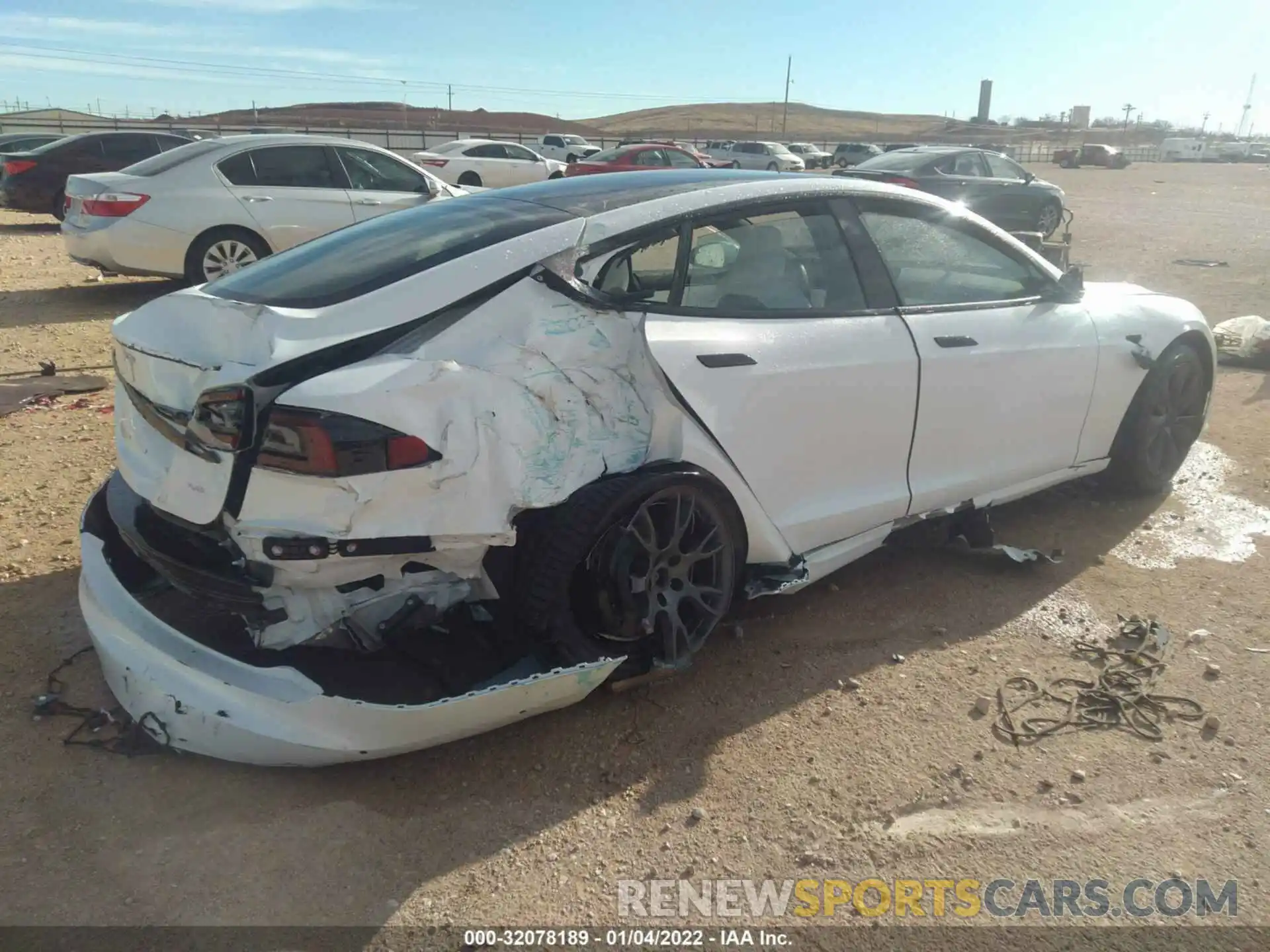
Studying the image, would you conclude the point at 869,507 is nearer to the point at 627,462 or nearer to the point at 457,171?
the point at 627,462

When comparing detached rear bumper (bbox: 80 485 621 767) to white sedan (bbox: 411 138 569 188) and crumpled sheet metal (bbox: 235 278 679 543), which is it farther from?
white sedan (bbox: 411 138 569 188)

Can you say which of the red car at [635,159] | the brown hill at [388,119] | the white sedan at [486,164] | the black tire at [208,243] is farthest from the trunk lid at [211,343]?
the brown hill at [388,119]

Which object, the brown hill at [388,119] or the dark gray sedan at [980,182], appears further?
the brown hill at [388,119]

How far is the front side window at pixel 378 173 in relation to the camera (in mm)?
9562

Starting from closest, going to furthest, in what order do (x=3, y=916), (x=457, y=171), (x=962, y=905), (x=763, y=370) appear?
(x=3, y=916) < (x=962, y=905) < (x=763, y=370) < (x=457, y=171)

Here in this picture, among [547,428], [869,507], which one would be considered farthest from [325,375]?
[869,507]

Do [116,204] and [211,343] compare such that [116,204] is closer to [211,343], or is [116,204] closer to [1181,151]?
[211,343]

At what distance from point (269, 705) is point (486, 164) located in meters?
21.8

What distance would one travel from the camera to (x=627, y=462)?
282cm

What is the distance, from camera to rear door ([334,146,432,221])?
9.52 meters

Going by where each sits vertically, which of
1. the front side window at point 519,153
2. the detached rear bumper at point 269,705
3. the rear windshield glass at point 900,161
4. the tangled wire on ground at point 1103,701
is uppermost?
the rear windshield glass at point 900,161

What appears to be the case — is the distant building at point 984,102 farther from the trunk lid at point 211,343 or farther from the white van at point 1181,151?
the trunk lid at point 211,343

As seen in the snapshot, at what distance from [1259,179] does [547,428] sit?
48955 millimetres

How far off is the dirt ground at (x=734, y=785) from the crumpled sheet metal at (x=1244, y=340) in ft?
13.6
